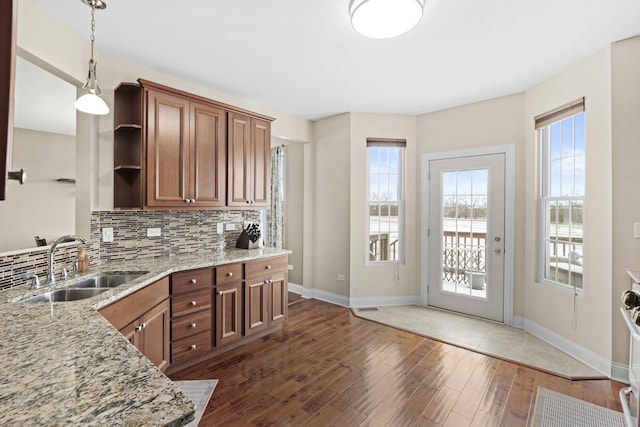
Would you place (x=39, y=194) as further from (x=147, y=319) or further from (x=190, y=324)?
(x=190, y=324)

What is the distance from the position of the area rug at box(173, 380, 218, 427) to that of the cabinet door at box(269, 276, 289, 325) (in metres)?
0.95

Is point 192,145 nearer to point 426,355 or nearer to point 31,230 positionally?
point 31,230

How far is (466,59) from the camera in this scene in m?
2.73

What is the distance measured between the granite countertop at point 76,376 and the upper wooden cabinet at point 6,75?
20.8 inches

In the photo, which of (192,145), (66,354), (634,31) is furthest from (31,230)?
(634,31)

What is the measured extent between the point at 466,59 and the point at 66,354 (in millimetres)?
3321

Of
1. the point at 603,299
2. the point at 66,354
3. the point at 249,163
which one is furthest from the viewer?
the point at 249,163

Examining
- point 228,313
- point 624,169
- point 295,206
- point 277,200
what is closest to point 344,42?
point 624,169

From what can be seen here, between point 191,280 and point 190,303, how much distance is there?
0.19m

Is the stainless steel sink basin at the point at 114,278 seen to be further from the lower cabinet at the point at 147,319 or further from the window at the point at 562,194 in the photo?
the window at the point at 562,194

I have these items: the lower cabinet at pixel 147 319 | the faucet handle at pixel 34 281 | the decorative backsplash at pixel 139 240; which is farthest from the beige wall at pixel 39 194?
the lower cabinet at pixel 147 319

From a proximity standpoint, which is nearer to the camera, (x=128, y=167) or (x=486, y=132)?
(x=128, y=167)

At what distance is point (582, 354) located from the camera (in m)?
2.73

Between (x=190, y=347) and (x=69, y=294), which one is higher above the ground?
(x=69, y=294)
